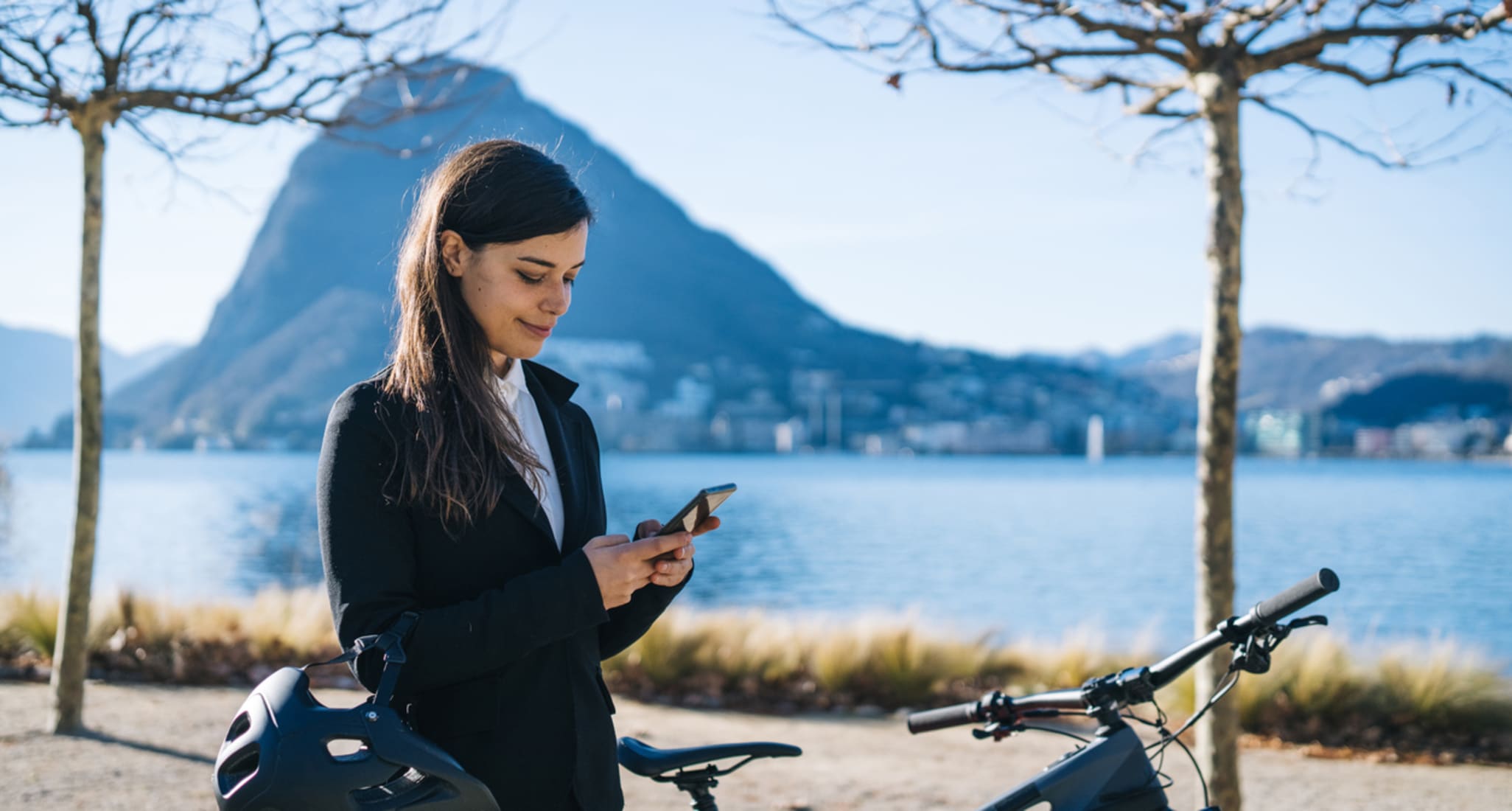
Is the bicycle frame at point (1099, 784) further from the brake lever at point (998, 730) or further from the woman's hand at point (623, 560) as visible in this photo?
the woman's hand at point (623, 560)

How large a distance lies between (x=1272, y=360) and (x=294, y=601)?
5198 inches

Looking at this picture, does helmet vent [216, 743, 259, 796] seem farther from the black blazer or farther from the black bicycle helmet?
the black blazer

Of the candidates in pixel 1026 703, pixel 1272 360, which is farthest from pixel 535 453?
pixel 1272 360

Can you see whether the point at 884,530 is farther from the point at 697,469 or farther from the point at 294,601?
the point at 697,469

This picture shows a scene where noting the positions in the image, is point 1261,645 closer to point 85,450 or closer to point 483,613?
point 483,613

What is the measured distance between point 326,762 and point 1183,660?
1.36 metres

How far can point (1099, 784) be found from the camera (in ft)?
6.32

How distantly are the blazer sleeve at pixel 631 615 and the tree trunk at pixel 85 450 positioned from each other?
4.91m

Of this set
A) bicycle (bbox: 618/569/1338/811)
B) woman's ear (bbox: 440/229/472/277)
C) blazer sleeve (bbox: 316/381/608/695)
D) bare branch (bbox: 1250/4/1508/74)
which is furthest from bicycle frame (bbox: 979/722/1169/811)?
bare branch (bbox: 1250/4/1508/74)

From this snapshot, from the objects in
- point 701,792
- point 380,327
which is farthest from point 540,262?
point 380,327

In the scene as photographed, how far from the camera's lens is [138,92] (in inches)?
233

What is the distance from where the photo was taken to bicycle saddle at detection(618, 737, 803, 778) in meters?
2.04

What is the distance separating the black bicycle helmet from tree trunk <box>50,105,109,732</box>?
205 inches

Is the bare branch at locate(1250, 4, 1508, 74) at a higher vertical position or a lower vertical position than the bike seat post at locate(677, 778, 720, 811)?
higher
